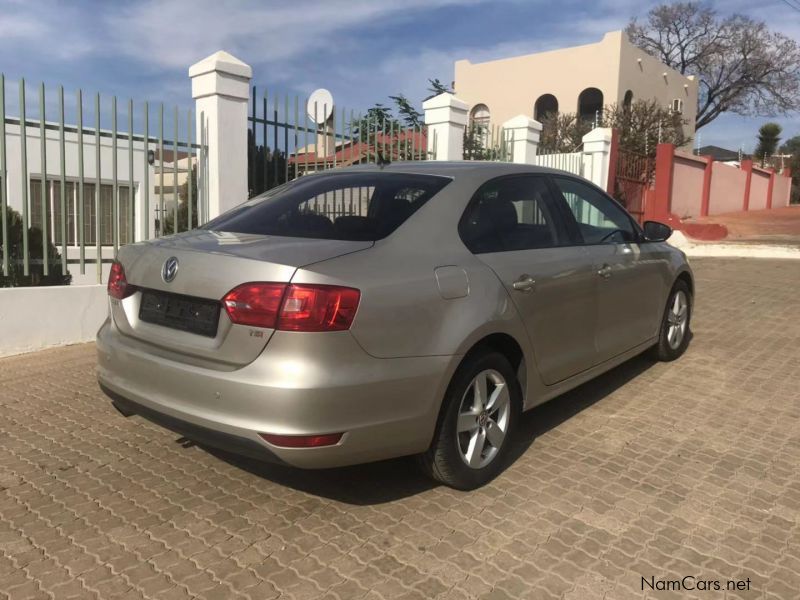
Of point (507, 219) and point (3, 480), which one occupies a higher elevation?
point (507, 219)

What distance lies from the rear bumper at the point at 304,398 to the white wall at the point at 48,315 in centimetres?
341

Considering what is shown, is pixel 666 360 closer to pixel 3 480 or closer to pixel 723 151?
pixel 3 480

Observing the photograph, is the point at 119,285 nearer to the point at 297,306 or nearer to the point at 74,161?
the point at 297,306

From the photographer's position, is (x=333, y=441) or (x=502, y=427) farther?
(x=502, y=427)

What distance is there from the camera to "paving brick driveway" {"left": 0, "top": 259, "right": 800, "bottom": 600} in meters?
2.62

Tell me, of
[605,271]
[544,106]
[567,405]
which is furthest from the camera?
[544,106]

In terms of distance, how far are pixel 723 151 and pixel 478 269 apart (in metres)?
68.5

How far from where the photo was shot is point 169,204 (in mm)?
10016

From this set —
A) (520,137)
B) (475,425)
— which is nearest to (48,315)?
(475,425)

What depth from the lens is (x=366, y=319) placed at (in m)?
2.71

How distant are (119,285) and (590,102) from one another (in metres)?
31.8

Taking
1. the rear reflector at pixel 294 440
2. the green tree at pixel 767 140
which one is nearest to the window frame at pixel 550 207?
the rear reflector at pixel 294 440

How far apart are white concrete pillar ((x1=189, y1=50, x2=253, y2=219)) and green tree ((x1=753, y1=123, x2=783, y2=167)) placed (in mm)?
46597

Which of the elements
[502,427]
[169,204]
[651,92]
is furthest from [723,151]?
[502,427]
